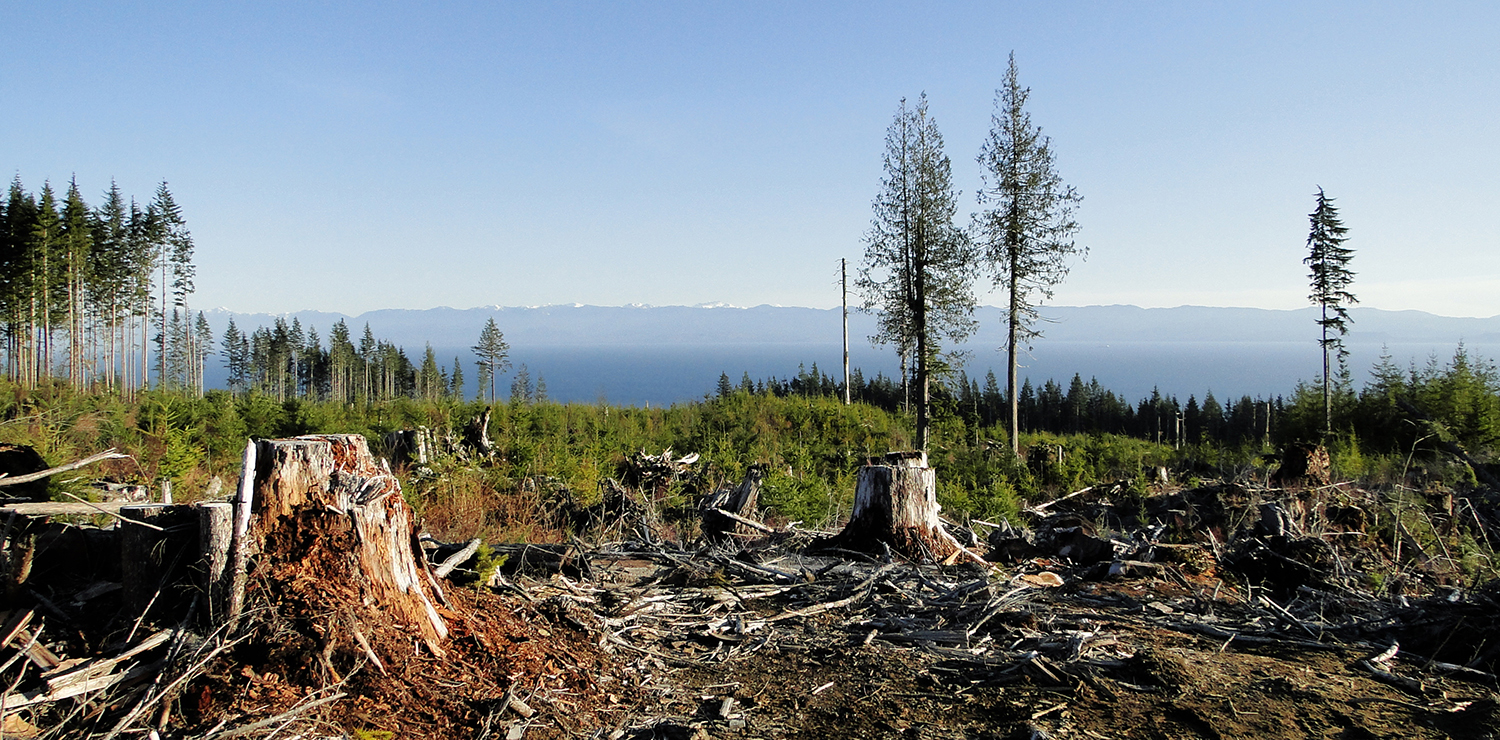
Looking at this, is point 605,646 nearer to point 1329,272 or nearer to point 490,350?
point 1329,272

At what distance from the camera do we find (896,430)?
24.2 m

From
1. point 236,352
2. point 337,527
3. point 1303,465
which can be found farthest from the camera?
point 236,352

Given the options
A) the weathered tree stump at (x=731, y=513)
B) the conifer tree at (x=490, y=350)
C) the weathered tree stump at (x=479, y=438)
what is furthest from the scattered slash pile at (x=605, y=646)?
the conifer tree at (x=490, y=350)

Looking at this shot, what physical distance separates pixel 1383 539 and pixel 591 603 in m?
7.22

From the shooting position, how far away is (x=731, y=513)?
6867 mm

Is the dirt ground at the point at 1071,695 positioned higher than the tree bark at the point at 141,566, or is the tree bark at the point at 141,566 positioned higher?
the tree bark at the point at 141,566

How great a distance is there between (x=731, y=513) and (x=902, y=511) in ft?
5.88

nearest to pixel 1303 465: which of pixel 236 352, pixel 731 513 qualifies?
pixel 731 513

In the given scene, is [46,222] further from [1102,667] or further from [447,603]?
[1102,667]

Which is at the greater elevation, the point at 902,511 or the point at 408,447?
the point at 902,511

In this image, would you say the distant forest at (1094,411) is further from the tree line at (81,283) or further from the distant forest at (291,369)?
the tree line at (81,283)

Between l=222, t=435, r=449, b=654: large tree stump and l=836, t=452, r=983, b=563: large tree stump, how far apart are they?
358cm

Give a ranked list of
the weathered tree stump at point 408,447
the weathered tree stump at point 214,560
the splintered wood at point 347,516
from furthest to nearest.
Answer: the weathered tree stump at point 408,447
the splintered wood at point 347,516
the weathered tree stump at point 214,560

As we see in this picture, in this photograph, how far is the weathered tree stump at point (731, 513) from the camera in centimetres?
661
